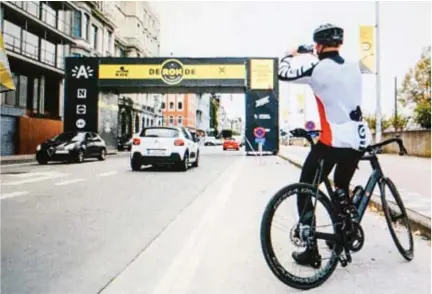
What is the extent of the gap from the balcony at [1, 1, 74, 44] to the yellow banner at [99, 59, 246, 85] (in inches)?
147

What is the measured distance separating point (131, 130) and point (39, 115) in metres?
20.4

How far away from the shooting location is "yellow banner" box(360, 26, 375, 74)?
11.2ft

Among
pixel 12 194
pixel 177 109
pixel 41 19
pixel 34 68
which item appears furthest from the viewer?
pixel 177 109

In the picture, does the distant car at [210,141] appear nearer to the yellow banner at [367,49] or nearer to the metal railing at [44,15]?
the metal railing at [44,15]

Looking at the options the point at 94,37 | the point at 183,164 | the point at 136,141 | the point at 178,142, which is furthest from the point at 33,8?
the point at 183,164

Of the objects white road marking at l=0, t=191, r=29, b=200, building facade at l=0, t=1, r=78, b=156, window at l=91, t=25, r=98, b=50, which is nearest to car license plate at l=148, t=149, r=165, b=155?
white road marking at l=0, t=191, r=29, b=200

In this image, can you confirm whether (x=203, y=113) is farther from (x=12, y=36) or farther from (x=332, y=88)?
(x=332, y=88)

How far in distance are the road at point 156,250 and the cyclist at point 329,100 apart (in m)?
0.55

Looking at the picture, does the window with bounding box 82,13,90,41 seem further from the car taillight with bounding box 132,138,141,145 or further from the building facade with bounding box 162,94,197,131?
the building facade with bounding box 162,94,197,131

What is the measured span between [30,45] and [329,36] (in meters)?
28.3

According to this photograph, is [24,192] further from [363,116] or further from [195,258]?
[363,116]

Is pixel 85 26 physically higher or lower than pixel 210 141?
higher

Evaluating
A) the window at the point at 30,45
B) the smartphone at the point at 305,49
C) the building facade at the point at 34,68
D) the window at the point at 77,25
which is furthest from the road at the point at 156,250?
the window at the point at 77,25

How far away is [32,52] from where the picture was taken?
28703mm
